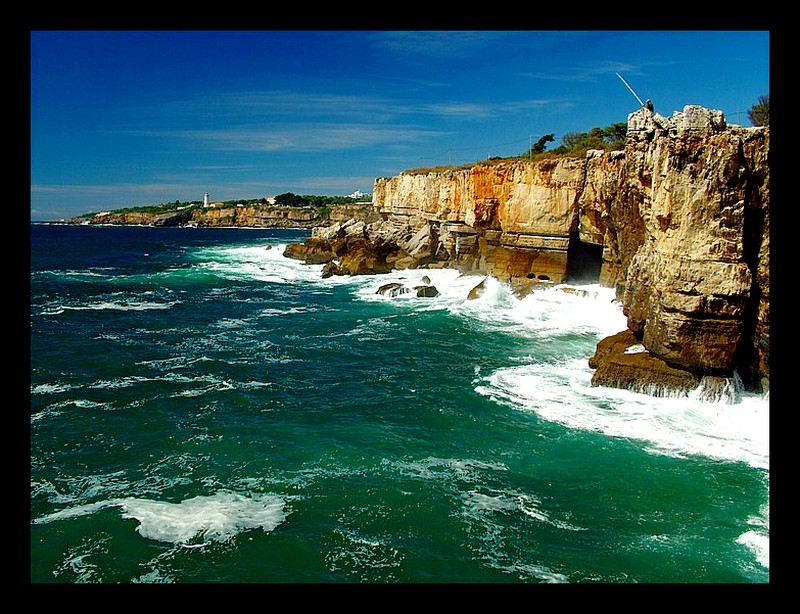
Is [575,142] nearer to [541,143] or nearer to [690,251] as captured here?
[541,143]

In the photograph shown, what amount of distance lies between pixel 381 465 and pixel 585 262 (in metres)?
30.4

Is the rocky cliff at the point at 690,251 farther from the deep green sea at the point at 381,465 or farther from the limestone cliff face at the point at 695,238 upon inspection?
the deep green sea at the point at 381,465

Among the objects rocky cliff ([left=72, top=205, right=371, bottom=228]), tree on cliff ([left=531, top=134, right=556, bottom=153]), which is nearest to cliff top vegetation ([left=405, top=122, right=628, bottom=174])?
tree on cliff ([left=531, top=134, right=556, bottom=153])

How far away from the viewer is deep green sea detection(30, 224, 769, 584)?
11.4 meters

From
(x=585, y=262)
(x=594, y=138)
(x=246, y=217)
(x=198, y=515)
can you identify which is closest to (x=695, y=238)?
(x=198, y=515)

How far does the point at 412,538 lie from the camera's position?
12047mm

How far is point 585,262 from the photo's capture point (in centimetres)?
4172

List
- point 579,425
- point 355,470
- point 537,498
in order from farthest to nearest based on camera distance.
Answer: point 579,425, point 355,470, point 537,498

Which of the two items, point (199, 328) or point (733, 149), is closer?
point (733, 149)

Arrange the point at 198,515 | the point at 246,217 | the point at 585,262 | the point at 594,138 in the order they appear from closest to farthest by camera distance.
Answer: the point at 198,515 → the point at 585,262 → the point at 594,138 → the point at 246,217

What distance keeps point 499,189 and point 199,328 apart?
25383mm

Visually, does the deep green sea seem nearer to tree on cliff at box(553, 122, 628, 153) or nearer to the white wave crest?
the white wave crest
